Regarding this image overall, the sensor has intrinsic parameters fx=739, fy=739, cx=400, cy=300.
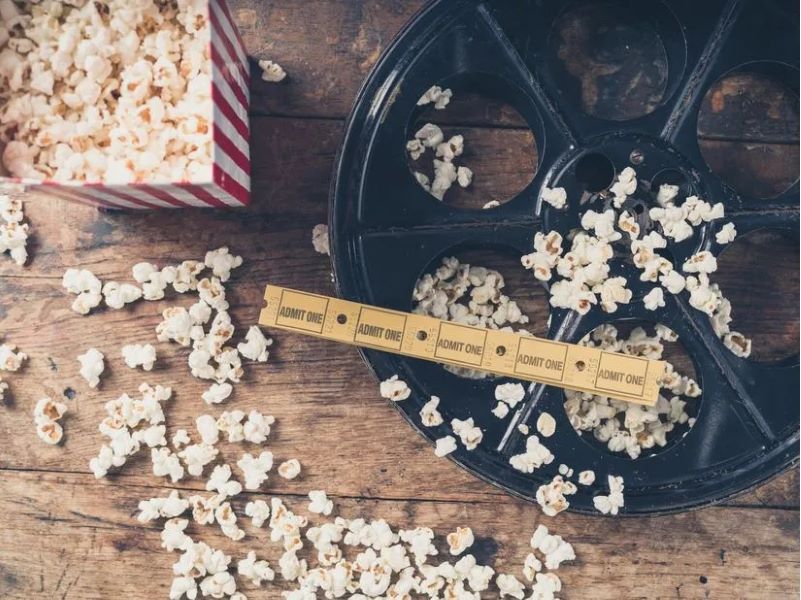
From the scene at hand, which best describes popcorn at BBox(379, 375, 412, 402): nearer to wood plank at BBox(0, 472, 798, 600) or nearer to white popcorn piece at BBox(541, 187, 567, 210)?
wood plank at BBox(0, 472, 798, 600)

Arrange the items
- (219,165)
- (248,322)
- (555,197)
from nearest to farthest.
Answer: (219,165) < (555,197) < (248,322)

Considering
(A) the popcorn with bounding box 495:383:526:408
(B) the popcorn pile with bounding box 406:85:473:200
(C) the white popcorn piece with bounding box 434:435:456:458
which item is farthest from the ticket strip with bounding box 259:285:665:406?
(B) the popcorn pile with bounding box 406:85:473:200

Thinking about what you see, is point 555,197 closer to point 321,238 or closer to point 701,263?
point 701,263

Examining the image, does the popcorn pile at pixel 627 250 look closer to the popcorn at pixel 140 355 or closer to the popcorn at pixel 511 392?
the popcorn at pixel 511 392

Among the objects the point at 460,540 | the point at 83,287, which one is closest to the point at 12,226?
the point at 83,287

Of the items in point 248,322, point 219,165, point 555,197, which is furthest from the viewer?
point 248,322

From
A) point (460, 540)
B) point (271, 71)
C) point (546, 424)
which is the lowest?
point (460, 540)

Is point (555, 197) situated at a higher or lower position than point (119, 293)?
higher
